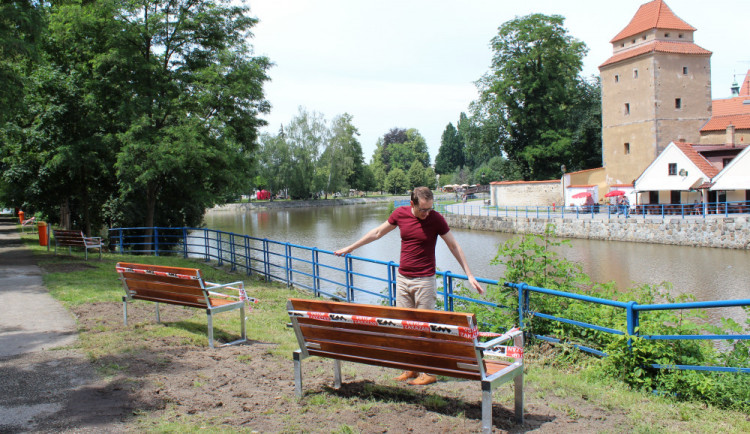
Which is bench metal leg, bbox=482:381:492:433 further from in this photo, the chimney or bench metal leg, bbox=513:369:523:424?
the chimney

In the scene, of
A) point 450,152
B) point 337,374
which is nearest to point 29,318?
point 337,374

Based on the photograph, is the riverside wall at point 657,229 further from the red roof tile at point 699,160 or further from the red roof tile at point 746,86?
the red roof tile at point 746,86

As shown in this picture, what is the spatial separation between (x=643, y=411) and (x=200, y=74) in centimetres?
1968

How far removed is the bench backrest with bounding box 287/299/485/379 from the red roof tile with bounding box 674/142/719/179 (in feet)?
131

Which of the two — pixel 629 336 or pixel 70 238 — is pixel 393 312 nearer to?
pixel 629 336

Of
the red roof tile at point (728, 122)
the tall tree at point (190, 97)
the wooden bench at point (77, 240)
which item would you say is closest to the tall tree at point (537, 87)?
the red roof tile at point (728, 122)

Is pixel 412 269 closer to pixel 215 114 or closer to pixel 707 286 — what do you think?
pixel 707 286

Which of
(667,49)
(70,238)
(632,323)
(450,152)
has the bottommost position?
(632,323)

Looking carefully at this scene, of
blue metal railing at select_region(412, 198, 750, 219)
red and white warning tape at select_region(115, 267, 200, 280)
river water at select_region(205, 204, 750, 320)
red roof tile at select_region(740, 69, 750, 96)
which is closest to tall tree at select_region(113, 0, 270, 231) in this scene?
river water at select_region(205, 204, 750, 320)

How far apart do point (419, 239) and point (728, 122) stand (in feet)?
161

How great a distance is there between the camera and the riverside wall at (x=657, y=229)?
28891mm

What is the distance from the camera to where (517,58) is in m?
57.8

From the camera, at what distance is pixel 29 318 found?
7.73m

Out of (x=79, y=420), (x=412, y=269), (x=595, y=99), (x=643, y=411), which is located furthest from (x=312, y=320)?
(x=595, y=99)
